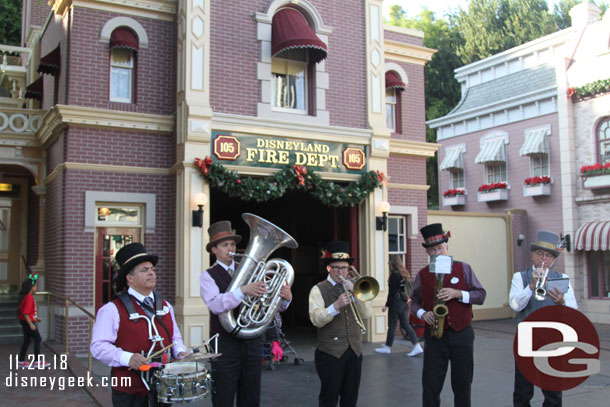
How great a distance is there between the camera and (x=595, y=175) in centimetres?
1702

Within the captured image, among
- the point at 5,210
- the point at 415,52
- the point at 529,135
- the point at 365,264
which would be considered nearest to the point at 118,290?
the point at 365,264

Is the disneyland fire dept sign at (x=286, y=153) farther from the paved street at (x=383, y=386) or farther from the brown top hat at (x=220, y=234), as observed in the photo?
the brown top hat at (x=220, y=234)

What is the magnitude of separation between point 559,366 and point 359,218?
7686 millimetres

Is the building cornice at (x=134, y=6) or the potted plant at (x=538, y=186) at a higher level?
the building cornice at (x=134, y=6)

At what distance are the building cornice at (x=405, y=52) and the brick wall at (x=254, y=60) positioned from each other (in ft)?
4.48

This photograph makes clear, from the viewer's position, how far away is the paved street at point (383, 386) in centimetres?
748

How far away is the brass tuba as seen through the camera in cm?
522

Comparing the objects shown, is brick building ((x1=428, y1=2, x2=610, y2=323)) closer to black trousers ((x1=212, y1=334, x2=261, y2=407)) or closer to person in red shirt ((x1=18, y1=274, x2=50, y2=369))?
person in red shirt ((x1=18, y1=274, x2=50, y2=369))

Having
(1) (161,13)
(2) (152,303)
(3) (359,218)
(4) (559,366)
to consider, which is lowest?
(4) (559,366)

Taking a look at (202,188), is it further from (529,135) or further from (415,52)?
(529,135)

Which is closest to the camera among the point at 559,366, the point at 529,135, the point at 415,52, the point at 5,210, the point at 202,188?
the point at 559,366

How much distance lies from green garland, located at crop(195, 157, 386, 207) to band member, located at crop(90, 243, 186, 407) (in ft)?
20.8

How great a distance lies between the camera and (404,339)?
12781 millimetres

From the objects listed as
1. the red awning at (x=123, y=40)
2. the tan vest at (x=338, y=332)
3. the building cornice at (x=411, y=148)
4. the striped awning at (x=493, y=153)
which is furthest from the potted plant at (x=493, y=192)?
the tan vest at (x=338, y=332)
